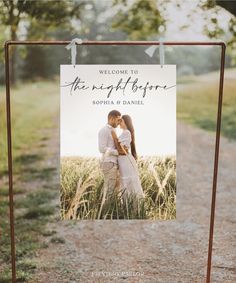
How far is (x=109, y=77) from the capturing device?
9.93 ft

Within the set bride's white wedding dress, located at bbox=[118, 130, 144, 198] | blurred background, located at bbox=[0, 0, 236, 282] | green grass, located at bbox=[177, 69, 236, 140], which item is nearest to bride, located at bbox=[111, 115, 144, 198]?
bride's white wedding dress, located at bbox=[118, 130, 144, 198]

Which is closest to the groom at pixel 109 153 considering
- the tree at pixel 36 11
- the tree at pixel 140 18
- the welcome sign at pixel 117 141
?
the welcome sign at pixel 117 141

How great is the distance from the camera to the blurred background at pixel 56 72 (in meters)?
4.95

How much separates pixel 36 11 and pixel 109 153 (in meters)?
3.41

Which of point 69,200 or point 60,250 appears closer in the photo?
point 69,200

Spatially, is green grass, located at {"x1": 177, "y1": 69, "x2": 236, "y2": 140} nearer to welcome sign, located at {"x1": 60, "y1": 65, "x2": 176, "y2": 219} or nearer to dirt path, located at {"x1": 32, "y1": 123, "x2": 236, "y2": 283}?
dirt path, located at {"x1": 32, "y1": 123, "x2": 236, "y2": 283}

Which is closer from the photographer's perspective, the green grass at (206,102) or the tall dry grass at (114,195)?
the tall dry grass at (114,195)

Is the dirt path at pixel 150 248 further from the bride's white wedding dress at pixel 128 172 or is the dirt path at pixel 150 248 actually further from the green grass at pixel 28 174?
the bride's white wedding dress at pixel 128 172

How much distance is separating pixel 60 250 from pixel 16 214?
1170 millimetres

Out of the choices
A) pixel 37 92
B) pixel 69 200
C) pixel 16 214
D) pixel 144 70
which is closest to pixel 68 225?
pixel 16 214

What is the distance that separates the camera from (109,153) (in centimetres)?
304

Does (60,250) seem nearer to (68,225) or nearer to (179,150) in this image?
(68,225)

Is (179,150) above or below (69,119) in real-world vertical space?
below

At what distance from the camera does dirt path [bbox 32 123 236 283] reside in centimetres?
436
